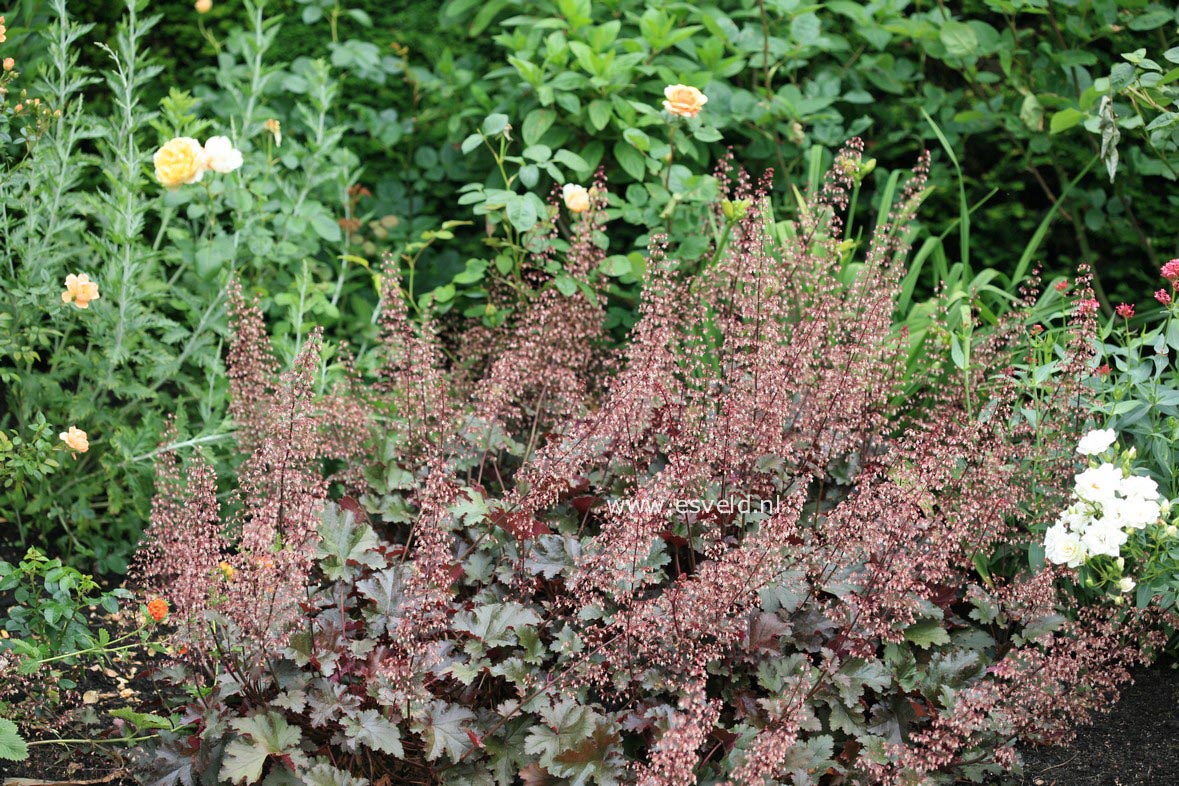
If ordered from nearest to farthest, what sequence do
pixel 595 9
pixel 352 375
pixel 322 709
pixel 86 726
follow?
1. pixel 322 709
2. pixel 86 726
3. pixel 352 375
4. pixel 595 9

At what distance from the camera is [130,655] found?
288cm

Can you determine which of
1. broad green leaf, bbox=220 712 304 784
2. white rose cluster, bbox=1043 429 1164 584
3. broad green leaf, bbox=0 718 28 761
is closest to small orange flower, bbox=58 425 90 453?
broad green leaf, bbox=0 718 28 761

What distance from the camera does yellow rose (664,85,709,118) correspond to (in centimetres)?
370

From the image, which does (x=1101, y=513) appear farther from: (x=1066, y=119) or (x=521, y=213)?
(x=521, y=213)

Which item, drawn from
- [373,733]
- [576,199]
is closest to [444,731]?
[373,733]

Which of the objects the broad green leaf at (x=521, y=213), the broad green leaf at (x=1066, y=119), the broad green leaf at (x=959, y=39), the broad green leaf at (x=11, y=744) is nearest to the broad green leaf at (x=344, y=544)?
the broad green leaf at (x=11, y=744)

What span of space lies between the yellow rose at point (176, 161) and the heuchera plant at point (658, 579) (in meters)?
0.55

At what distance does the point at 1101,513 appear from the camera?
2.66 metres

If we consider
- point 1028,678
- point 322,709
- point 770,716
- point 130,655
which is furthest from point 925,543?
point 130,655

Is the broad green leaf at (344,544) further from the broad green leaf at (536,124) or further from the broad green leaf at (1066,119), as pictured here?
the broad green leaf at (1066,119)

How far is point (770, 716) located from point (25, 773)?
1724 millimetres

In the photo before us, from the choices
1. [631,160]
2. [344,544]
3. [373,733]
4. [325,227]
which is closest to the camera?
[373,733]

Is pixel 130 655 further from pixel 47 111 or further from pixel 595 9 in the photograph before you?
pixel 595 9

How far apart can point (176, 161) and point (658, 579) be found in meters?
2.10
